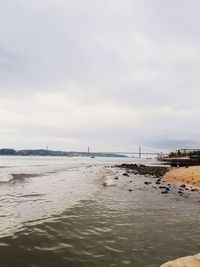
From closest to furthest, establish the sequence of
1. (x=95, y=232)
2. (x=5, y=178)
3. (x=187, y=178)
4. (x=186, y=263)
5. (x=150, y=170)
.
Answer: (x=186, y=263) → (x=95, y=232) → (x=187, y=178) → (x=5, y=178) → (x=150, y=170)

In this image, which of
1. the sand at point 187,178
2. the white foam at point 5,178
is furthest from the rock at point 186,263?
the white foam at point 5,178

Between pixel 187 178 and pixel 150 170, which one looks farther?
pixel 150 170

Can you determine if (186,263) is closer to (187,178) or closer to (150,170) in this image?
(187,178)

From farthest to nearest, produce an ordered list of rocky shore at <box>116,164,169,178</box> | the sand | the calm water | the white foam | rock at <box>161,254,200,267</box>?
1. rocky shore at <box>116,164,169,178</box>
2. the white foam
3. the sand
4. the calm water
5. rock at <box>161,254,200,267</box>

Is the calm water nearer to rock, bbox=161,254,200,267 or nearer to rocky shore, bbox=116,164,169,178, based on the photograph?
rock, bbox=161,254,200,267

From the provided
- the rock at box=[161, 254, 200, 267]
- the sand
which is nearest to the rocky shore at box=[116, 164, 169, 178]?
the sand

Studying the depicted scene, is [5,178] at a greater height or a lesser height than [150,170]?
greater

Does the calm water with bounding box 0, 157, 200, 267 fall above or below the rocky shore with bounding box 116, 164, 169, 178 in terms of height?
above

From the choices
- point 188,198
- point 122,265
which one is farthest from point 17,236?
point 188,198

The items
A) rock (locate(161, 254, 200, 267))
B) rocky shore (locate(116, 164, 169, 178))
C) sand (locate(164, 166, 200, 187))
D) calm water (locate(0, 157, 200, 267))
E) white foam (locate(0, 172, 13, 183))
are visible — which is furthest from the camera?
rocky shore (locate(116, 164, 169, 178))

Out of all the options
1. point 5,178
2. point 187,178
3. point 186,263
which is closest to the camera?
point 186,263

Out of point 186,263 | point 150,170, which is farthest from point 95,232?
point 150,170

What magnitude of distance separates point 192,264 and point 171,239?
14.7 feet

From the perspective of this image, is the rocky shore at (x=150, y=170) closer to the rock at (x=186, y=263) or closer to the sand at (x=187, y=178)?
the sand at (x=187, y=178)
